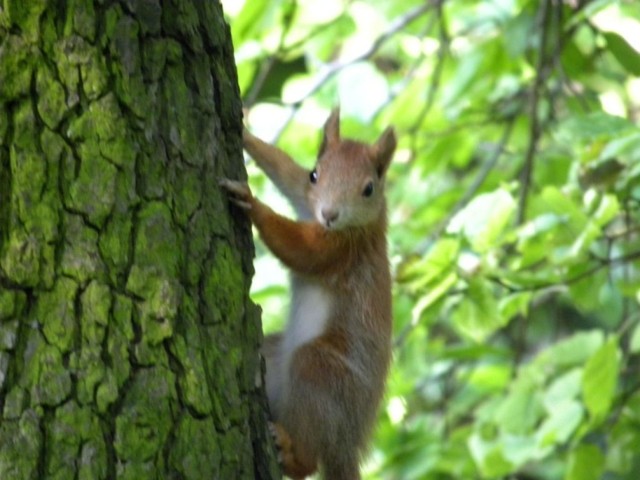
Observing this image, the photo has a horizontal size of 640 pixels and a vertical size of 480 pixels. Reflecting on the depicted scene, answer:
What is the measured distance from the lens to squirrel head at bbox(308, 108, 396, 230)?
10.8 feet

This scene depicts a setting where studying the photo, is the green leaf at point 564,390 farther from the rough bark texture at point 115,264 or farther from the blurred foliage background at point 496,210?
the rough bark texture at point 115,264

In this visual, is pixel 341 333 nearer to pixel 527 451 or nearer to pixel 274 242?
pixel 274 242

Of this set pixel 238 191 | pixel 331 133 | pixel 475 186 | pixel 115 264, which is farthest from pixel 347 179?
pixel 475 186

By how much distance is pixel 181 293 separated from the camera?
216 cm

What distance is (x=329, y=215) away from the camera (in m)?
3.19

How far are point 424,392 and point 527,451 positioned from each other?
2312 millimetres

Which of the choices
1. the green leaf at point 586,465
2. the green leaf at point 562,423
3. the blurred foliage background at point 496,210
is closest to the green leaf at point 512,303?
the blurred foliage background at point 496,210

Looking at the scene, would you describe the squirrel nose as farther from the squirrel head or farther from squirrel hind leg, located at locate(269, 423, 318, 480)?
squirrel hind leg, located at locate(269, 423, 318, 480)

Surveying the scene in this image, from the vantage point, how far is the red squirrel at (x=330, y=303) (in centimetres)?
287

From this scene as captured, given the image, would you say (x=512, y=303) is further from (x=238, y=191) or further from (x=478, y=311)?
(x=238, y=191)

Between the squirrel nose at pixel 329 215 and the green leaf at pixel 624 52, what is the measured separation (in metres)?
1.20

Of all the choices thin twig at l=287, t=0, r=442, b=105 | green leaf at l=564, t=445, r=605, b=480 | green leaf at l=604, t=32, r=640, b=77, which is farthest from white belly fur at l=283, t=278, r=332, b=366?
green leaf at l=564, t=445, r=605, b=480

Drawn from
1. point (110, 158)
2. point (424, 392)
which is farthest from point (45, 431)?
point (424, 392)

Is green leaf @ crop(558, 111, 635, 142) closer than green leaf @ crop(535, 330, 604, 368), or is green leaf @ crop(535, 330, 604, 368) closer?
green leaf @ crop(558, 111, 635, 142)
